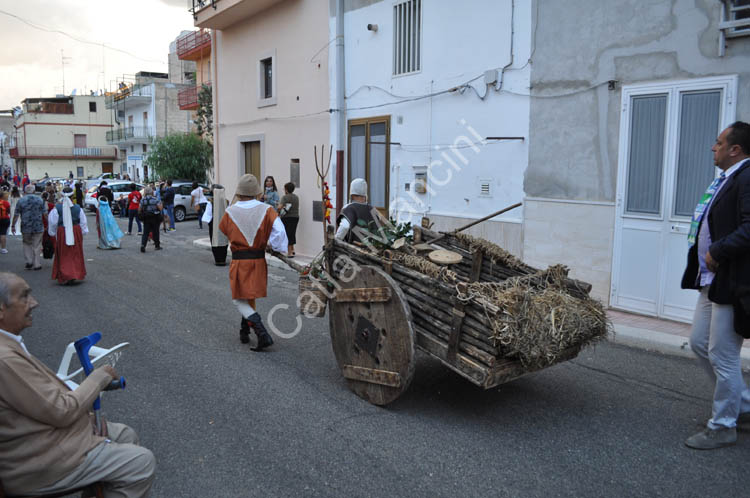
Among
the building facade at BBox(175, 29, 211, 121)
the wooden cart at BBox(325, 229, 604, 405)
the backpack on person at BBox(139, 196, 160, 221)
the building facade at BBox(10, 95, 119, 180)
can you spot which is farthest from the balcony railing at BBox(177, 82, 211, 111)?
the building facade at BBox(10, 95, 119, 180)

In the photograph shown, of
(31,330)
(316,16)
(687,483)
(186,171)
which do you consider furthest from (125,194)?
(687,483)

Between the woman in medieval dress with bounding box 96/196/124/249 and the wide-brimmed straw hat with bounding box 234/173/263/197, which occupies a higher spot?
the wide-brimmed straw hat with bounding box 234/173/263/197

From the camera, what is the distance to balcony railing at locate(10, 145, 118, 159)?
56281mm

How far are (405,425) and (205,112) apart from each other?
27401 mm

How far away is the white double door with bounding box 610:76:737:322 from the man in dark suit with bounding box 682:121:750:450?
136 inches

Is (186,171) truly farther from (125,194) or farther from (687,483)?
(687,483)

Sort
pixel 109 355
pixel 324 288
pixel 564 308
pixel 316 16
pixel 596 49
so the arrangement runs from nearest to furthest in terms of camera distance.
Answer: pixel 109 355 → pixel 564 308 → pixel 324 288 → pixel 596 49 → pixel 316 16

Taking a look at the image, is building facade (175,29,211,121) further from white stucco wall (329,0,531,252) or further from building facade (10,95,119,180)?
building facade (10,95,119,180)

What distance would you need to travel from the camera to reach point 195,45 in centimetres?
2578

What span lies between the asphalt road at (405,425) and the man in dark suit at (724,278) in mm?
269

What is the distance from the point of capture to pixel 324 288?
5.11m

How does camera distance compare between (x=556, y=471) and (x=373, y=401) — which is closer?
(x=556, y=471)

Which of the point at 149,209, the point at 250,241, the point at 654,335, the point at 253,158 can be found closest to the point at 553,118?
the point at 654,335

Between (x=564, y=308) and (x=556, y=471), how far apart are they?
3.62 ft
